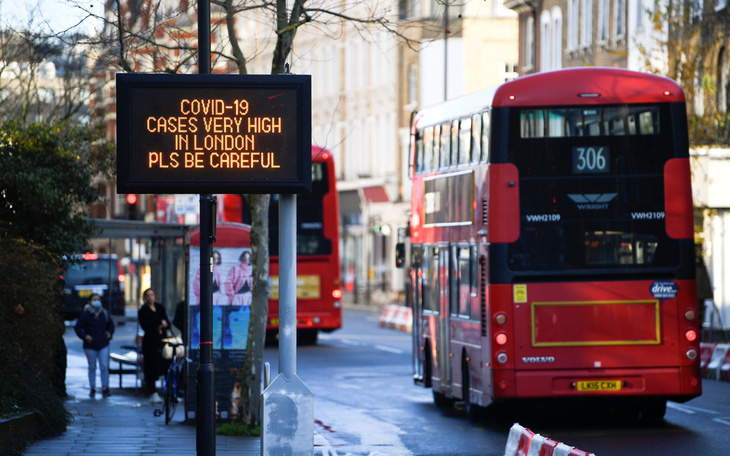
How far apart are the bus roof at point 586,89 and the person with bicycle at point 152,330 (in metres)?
7.54

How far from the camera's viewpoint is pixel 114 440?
54.9 feet

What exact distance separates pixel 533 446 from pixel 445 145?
9.02 meters

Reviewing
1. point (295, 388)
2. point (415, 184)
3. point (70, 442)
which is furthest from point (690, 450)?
point (415, 184)

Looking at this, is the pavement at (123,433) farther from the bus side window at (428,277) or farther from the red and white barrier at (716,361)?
the red and white barrier at (716,361)

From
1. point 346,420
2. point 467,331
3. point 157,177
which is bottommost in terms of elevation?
point 346,420

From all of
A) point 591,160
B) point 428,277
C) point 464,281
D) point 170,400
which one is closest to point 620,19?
point 428,277

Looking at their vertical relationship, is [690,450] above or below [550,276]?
below

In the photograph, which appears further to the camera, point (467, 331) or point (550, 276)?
point (467, 331)

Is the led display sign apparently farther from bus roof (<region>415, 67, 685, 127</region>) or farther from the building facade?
the building facade

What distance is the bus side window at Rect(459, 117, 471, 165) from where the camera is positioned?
19.1 m

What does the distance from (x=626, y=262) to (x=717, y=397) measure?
6123 millimetres

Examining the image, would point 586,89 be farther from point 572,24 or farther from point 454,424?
point 572,24

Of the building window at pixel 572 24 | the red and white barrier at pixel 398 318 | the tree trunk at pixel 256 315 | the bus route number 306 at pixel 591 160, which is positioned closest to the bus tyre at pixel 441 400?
the tree trunk at pixel 256 315

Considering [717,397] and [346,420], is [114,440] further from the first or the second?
[717,397]
